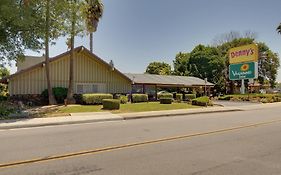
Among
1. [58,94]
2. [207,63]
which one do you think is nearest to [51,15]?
[58,94]

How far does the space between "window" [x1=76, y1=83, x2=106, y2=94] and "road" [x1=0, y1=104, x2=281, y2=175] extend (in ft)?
68.8

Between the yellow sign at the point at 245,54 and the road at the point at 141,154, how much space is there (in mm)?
35614


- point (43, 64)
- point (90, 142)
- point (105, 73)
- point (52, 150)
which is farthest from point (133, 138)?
point (105, 73)

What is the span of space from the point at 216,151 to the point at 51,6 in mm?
18517

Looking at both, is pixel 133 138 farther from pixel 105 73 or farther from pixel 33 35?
pixel 105 73

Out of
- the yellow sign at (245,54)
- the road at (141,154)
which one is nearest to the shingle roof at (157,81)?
the yellow sign at (245,54)

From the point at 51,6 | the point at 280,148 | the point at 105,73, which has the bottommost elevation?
the point at 280,148

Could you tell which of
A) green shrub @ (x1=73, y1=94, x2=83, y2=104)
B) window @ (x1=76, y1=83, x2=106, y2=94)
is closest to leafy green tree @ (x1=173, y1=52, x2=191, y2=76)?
window @ (x1=76, y1=83, x2=106, y2=94)

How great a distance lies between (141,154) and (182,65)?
6307 centimetres

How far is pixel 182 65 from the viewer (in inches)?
2781

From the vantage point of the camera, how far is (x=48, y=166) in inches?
283

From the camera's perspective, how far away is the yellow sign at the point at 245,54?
4584 centimetres

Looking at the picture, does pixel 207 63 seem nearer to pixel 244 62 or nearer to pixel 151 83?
pixel 244 62

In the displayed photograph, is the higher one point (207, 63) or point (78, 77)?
point (207, 63)
